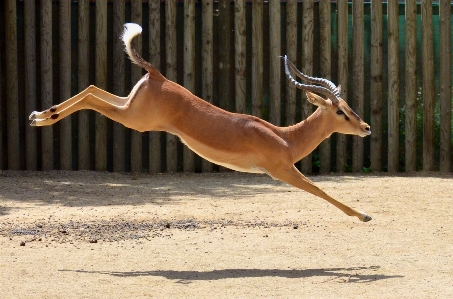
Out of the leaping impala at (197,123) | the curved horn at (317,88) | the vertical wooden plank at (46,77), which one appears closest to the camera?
the leaping impala at (197,123)

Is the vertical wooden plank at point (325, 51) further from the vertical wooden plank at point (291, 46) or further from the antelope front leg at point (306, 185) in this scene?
the antelope front leg at point (306, 185)

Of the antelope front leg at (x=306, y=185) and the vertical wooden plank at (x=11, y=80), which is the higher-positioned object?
the vertical wooden plank at (x=11, y=80)

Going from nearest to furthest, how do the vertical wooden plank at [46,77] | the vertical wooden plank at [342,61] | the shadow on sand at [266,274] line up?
the shadow on sand at [266,274]
the vertical wooden plank at [46,77]
the vertical wooden plank at [342,61]

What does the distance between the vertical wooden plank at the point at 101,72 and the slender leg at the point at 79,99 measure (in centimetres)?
444

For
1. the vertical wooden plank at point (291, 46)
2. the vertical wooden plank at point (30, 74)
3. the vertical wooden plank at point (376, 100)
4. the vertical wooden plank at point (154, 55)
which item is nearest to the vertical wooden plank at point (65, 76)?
the vertical wooden plank at point (30, 74)

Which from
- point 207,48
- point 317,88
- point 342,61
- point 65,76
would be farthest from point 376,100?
point 317,88

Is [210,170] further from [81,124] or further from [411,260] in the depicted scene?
[411,260]

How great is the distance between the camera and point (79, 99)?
8.00 metres

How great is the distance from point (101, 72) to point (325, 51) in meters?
3.50

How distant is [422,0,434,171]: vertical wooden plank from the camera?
12828 mm

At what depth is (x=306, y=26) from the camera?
502 inches

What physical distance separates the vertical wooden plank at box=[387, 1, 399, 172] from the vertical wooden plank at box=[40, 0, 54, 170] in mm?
5261

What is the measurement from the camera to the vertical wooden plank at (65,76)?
12.5 meters

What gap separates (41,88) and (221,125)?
557 centimetres
